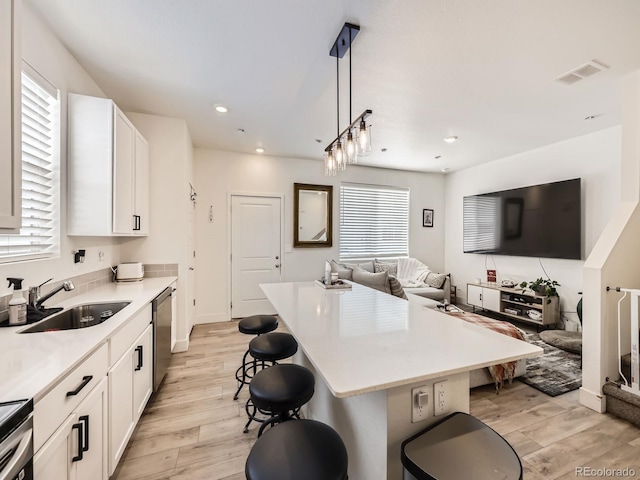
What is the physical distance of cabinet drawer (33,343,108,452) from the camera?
93 cm

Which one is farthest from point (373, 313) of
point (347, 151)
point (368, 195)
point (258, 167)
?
point (368, 195)

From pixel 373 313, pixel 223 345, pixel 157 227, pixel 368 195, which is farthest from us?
pixel 368 195

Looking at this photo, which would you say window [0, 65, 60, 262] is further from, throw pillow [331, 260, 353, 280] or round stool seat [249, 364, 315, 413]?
throw pillow [331, 260, 353, 280]

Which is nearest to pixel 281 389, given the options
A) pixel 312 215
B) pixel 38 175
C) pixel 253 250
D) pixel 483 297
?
pixel 38 175

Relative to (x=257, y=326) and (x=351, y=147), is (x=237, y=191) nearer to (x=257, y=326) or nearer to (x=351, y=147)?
(x=257, y=326)

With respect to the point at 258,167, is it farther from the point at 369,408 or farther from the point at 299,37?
the point at 369,408

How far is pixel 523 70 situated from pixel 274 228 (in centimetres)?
378

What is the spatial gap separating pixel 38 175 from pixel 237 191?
281cm

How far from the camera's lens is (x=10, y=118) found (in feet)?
3.76

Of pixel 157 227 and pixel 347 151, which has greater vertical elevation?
pixel 347 151

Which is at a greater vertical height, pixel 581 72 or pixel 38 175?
pixel 581 72

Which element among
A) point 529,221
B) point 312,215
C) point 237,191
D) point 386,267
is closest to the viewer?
point 529,221

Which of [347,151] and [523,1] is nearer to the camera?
[523,1]

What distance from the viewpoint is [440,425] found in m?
1.05
